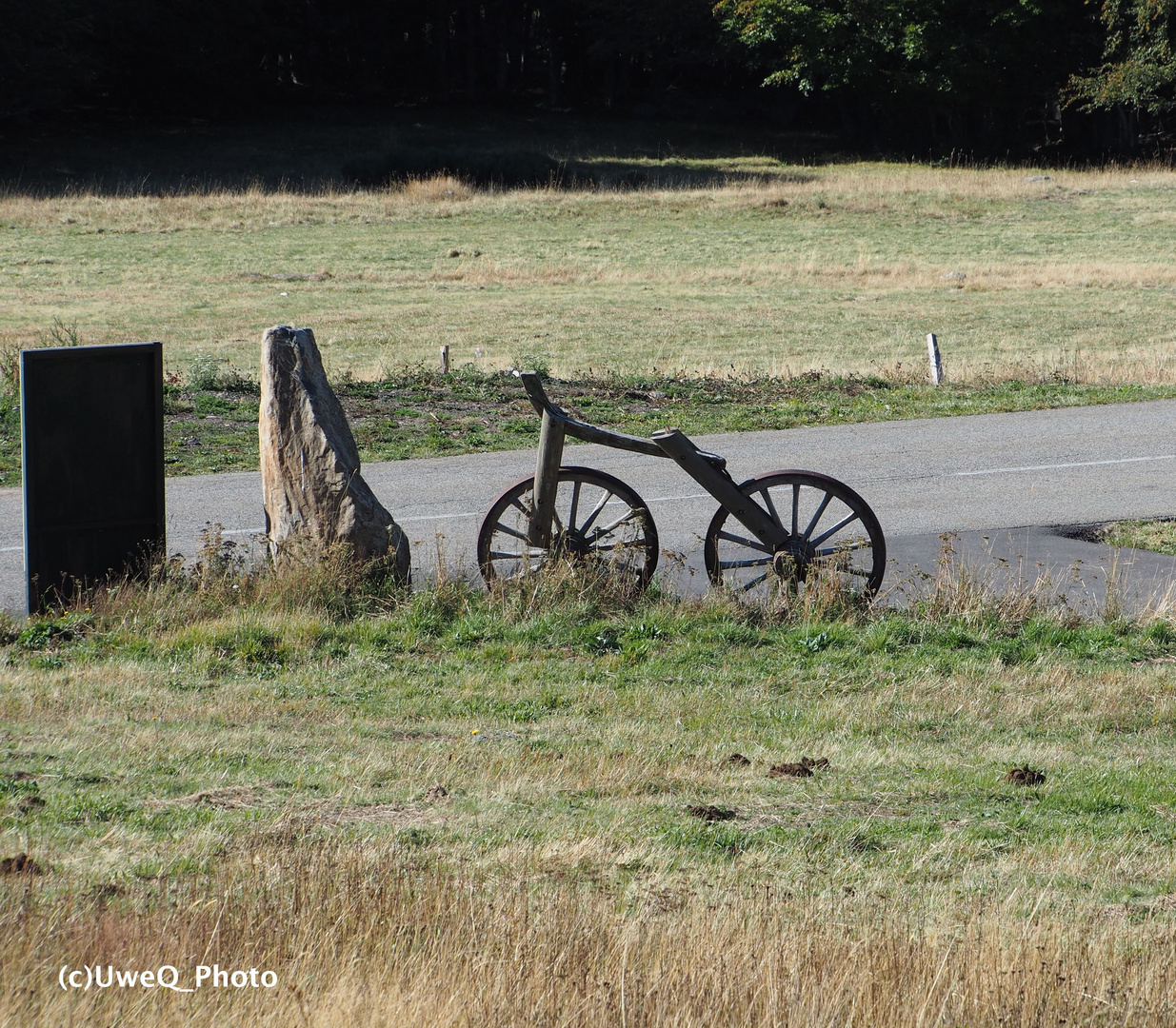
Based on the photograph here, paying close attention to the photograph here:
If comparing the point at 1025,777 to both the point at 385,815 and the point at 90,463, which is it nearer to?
the point at 385,815

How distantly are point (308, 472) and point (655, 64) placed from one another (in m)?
82.5

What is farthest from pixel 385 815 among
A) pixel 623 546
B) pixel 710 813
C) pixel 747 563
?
pixel 747 563

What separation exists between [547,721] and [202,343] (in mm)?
19178

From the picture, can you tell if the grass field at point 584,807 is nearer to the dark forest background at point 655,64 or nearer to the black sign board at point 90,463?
the black sign board at point 90,463

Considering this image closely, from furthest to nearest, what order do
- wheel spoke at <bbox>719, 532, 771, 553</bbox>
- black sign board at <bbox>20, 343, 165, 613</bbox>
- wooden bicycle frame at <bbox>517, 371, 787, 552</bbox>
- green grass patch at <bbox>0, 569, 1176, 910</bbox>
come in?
wheel spoke at <bbox>719, 532, 771, 553</bbox>, wooden bicycle frame at <bbox>517, 371, 787, 552</bbox>, black sign board at <bbox>20, 343, 165, 613</bbox>, green grass patch at <bbox>0, 569, 1176, 910</bbox>

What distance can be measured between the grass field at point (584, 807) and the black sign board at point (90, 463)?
20.1 inches

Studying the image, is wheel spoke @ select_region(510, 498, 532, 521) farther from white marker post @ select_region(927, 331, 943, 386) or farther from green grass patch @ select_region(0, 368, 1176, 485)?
white marker post @ select_region(927, 331, 943, 386)

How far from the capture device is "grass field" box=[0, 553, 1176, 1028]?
3.62 m

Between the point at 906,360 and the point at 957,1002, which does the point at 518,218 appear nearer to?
the point at 906,360

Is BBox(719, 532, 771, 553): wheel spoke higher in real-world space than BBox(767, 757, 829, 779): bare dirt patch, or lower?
higher

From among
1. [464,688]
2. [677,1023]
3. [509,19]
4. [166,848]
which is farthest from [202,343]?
[509,19]

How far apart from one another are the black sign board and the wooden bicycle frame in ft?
7.67

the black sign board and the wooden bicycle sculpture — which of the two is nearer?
the black sign board

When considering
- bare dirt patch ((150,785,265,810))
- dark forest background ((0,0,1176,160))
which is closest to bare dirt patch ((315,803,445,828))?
bare dirt patch ((150,785,265,810))
